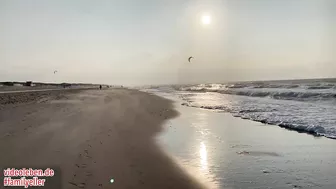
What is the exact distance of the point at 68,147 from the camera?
27.7ft

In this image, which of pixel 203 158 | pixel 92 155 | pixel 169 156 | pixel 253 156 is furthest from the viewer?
pixel 169 156

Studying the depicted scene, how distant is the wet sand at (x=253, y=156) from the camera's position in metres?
6.11

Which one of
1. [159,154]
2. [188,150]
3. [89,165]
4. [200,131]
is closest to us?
[89,165]

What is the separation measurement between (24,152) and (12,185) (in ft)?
7.63

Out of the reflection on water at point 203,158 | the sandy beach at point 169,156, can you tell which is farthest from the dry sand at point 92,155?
the reflection on water at point 203,158

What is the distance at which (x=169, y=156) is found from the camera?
8219mm

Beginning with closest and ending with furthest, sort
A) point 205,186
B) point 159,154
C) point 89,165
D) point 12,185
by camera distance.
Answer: point 12,185, point 205,186, point 89,165, point 159,154

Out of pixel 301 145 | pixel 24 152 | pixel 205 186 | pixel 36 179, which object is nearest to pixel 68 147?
pixel 24 152

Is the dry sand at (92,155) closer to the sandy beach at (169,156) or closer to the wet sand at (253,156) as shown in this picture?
the sandy beach at (169,156)

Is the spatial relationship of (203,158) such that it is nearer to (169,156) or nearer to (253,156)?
(169,156)

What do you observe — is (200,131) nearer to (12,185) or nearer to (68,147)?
(68,147)

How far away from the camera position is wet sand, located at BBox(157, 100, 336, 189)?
20.0 ft

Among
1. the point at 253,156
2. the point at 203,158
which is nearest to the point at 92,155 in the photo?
the point at 203,158

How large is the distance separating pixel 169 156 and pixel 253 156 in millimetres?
2411
